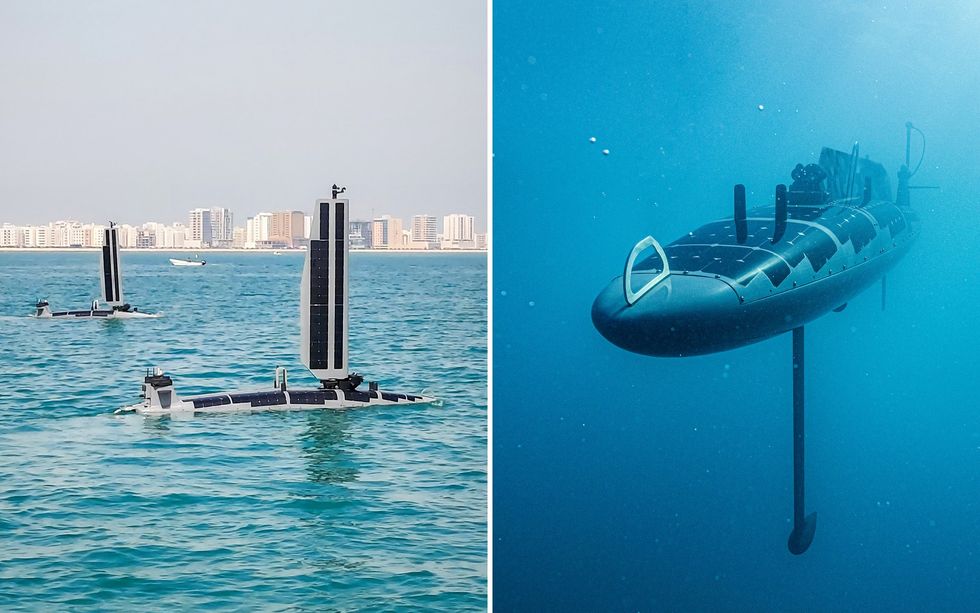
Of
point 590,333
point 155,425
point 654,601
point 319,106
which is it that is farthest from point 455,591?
point 319,106

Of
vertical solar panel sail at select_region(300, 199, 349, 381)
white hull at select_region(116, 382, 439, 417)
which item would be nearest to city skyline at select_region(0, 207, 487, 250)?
white hull at select_region(116, 382, 439, 417)

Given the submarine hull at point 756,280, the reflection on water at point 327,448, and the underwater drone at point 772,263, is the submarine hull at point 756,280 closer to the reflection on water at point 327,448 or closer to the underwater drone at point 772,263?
the underwater drone at point 772,263

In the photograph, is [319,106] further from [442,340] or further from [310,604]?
[310,604]

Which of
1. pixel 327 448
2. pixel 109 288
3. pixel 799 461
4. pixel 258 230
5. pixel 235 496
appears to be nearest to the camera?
pixel 799 461

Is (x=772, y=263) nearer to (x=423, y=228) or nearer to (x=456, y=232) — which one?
(x=456, y=232)

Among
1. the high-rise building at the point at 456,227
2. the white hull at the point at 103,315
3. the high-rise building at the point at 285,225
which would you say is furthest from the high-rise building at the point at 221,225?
the high-rise building at the point at 456,227

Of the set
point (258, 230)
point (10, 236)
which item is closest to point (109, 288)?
point (258, 230)

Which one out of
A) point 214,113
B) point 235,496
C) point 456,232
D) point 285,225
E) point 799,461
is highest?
point 214,113
